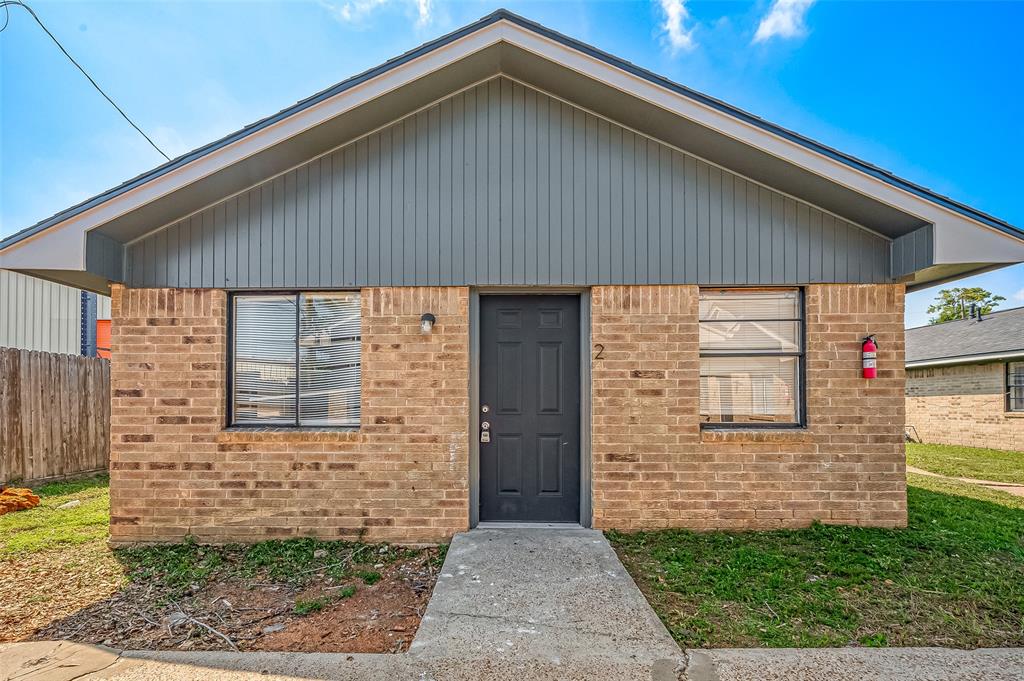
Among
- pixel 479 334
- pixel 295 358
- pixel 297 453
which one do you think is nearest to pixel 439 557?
pixel 297 453

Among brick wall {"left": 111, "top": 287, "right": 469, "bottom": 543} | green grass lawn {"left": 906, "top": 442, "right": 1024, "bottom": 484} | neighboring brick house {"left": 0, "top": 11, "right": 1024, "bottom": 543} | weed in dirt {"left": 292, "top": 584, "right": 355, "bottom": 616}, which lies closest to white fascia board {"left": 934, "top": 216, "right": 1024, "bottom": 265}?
neighboring brick house {"left": 0, "top": 11, "right": 1024, "bottom": 543}

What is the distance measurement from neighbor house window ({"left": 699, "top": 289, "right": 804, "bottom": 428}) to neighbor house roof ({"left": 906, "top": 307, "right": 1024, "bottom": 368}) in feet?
37.8

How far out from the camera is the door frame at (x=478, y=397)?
5090 mm

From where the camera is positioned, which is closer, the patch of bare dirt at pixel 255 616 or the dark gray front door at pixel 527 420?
the patch of bare dirt at pixel 255 616

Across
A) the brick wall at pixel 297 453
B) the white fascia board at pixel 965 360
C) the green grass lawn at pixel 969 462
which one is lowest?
the green grass lawn at pixel 969 462

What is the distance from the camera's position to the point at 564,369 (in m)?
5.26

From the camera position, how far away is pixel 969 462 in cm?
1034

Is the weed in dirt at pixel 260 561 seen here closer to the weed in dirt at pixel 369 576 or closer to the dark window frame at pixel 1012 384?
the weed in dirt at pixel 369 576

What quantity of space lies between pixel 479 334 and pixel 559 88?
2.67 meters

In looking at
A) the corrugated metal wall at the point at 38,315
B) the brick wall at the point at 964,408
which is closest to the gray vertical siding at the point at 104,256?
the corrugated metal wall at the point at 38,315

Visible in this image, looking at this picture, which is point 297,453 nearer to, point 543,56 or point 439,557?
point 439,557

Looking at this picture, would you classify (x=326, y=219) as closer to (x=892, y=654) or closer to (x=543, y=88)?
(x=543, y=88)

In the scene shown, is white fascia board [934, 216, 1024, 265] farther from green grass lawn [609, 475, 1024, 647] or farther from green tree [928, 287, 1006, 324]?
green tree [928, 287, 1006, 324]

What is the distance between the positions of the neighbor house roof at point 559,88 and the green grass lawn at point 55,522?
2762 mm
